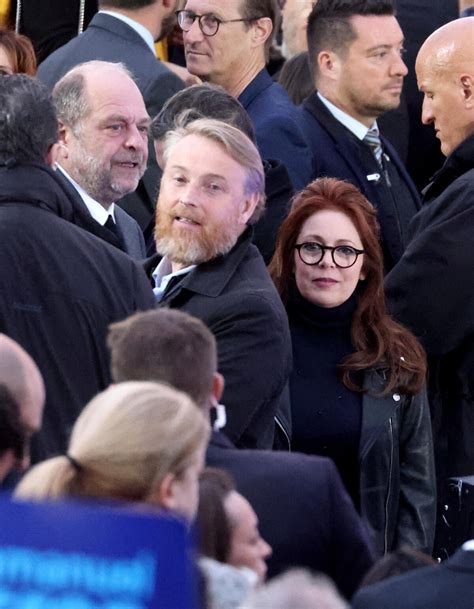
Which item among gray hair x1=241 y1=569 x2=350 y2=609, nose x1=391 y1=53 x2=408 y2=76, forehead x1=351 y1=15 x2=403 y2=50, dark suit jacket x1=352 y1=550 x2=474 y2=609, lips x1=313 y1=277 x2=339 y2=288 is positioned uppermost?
gray hair x1=241 y1=569 x2=350 y2=609

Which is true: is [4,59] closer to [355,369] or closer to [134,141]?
[134,141]

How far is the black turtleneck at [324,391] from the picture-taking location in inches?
202

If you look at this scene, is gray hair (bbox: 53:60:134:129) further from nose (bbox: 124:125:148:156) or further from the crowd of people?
nose (bbox: 124:125:148:156)

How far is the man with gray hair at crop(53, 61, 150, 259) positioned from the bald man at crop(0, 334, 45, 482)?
2342 millimetres

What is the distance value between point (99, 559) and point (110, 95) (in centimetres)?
372

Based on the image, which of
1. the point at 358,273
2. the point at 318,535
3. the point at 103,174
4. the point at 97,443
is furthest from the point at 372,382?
the point at 97,443

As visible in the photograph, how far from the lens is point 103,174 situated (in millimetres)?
5559

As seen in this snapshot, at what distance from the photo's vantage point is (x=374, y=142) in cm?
684

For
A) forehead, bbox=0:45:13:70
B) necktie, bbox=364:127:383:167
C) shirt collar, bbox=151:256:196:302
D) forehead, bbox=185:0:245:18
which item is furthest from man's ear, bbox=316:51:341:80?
shirt collar, bbox=151:256:196:302

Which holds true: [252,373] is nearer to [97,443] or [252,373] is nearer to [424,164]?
[97,443]

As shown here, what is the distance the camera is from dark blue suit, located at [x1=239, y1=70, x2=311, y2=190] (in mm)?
6270

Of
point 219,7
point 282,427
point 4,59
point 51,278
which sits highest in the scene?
point 219,7

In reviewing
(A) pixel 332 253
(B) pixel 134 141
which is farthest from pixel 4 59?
(A) pixel 332 253

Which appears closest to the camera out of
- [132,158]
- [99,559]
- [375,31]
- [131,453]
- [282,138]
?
[99,559]
